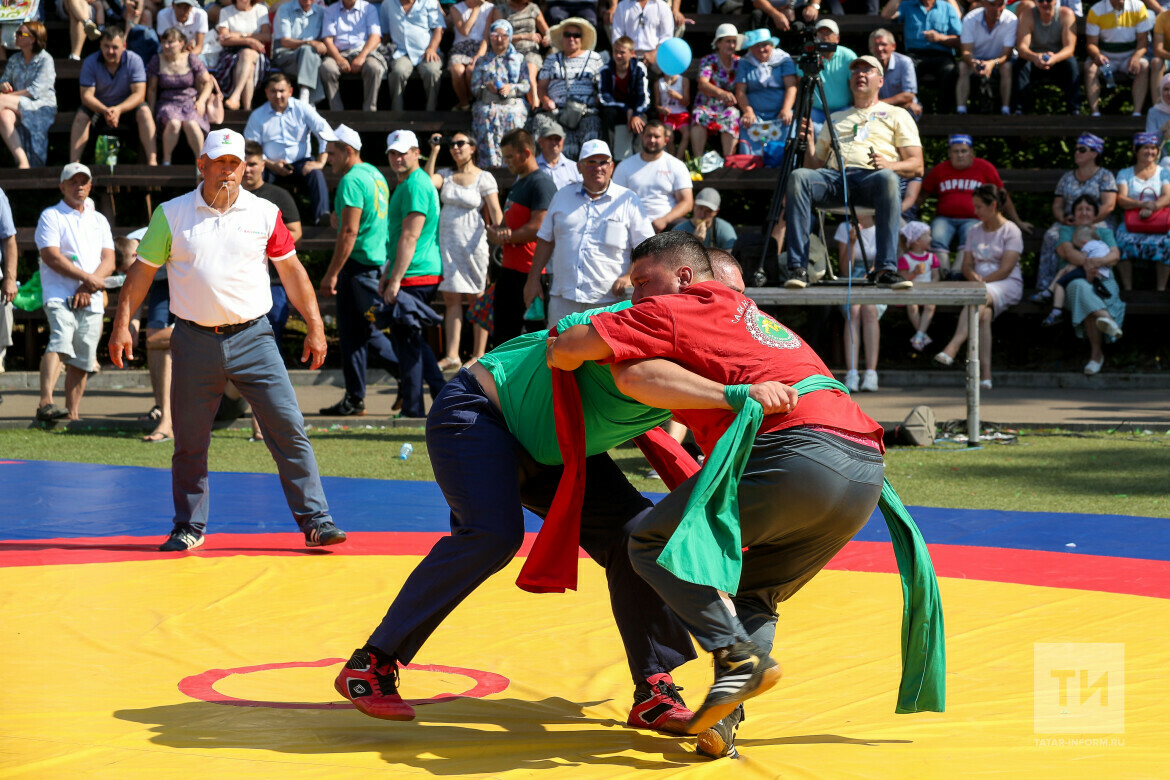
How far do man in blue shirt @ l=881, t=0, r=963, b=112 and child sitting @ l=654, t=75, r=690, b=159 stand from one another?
2578mm

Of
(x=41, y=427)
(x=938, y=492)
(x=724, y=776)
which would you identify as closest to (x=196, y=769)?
(x=724, y=776)

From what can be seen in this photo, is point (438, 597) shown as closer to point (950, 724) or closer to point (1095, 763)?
point (950, 724)

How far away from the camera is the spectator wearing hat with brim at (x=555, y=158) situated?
1105 cm

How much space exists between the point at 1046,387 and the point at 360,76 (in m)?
7.72

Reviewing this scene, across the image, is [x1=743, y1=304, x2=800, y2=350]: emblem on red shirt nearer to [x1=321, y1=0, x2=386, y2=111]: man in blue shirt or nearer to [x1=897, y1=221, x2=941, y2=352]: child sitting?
[x1=897, y1=221, x2=941, y2=352]: child sitting

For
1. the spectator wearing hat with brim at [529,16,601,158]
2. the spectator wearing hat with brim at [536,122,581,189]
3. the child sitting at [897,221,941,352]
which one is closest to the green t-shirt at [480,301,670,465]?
the spectator wearing hat with brim at [536,122,581,189]

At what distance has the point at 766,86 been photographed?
517 inches

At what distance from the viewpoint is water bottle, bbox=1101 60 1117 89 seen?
1445 centimetres

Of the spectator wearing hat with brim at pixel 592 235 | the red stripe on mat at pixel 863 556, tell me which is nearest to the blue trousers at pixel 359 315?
the spectator wearing hat with brim at pixel 592 235

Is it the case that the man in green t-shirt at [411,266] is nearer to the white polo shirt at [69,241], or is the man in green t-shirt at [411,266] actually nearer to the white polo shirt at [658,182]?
the white polo shirt at [658,182]

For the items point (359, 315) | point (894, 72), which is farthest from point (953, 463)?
point (894, 72)

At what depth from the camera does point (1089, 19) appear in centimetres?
1438

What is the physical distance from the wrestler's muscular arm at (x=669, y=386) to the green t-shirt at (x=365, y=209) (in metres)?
7.05

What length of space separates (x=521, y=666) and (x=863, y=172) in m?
6.18
